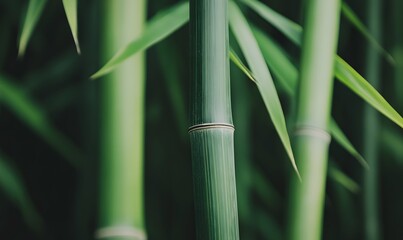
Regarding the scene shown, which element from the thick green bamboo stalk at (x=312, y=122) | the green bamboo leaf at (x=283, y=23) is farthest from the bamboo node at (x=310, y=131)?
the green bamboo leaf at (x=283, y=23)

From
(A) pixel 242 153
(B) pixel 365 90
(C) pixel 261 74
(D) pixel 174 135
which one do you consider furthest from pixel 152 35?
(D) pixel 174 135

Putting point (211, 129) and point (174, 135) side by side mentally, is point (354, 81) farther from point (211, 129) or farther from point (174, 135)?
point (174, 135)

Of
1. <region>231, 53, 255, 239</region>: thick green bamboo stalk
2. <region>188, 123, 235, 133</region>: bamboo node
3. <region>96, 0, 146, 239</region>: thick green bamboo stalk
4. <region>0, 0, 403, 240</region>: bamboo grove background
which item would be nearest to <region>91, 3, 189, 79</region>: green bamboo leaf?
<region>96, 0, 146, 239</region>: thick green bamboo stalk

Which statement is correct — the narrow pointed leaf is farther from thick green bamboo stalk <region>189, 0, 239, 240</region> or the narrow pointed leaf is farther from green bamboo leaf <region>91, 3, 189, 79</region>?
thick green bamboo stalk <region>189, 0, 239, 240</region>

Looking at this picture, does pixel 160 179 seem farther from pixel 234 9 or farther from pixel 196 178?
pixel 196 178

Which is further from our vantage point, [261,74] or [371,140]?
[371,140]

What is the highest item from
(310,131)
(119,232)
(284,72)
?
(284,72)
